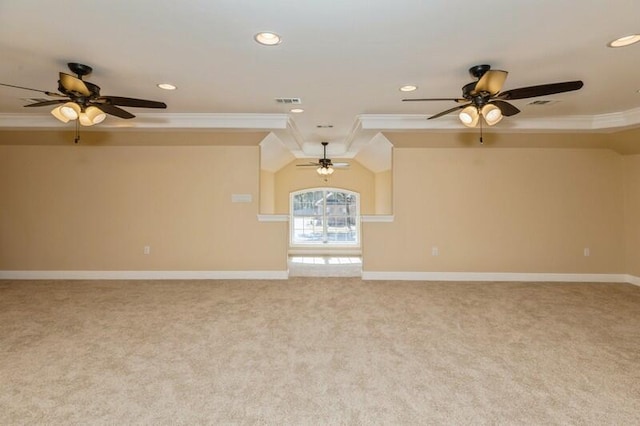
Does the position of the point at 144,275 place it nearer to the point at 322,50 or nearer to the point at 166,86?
the point at 166,86

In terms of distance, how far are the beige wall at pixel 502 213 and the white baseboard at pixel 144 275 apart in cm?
177

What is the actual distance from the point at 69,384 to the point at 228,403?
1174 mm

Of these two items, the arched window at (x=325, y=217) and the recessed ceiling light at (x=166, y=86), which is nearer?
the recessed ceiling light at (x=166, y=86)

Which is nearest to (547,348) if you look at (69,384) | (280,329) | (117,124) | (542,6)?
(280,329)

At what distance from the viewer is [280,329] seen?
330cm

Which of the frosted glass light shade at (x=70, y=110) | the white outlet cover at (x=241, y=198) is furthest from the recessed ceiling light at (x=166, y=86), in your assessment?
the white outlet cover at (x=241, y=198)

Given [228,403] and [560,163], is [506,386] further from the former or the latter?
[560,163]

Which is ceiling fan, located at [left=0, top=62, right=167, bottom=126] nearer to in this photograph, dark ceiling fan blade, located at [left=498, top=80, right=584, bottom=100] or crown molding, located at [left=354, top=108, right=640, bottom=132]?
crown molding, located at [left=354, top=108, right=640, bottom=132]

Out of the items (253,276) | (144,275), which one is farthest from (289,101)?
(144,275)

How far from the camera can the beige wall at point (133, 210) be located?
215 inches

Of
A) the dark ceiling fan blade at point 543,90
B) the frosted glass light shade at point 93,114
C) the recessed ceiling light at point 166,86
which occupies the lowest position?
the frosted glass light shade at point 93,114

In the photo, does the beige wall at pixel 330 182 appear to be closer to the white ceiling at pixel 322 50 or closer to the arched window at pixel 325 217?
the arched window at pixel 325 217

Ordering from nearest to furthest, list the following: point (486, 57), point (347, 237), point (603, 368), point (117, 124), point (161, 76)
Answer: point (603, 368), point (486, 57), point (161, 76), point (117, 124), point (347, 237)

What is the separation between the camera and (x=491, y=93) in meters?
2.81
